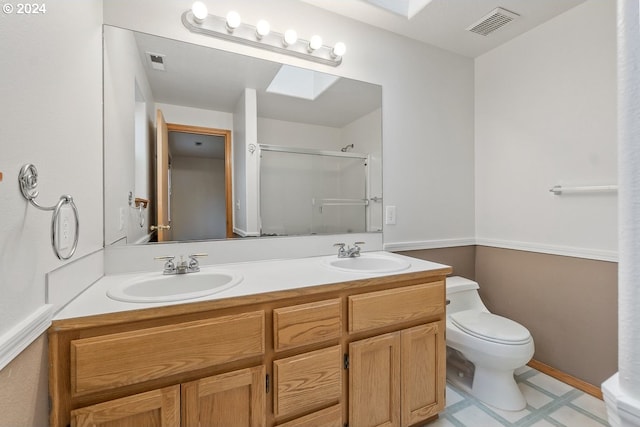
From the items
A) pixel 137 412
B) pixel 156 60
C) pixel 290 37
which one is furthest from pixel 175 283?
pixel 290 37

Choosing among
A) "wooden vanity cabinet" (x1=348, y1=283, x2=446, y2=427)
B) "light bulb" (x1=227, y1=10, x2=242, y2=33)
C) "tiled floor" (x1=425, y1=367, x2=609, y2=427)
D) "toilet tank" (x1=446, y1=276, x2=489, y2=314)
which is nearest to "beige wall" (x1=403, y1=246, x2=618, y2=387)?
"tiled floor" (x1=425, y1=367, x2=609, y2=427)

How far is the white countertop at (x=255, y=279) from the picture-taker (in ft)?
2.89

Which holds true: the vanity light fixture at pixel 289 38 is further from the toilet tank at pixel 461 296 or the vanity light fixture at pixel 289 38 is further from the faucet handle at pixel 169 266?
the toilet tank at pixel 461 296

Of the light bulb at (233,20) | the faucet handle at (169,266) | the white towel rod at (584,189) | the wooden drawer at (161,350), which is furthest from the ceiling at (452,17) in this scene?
the wooden drawer at (161,350)

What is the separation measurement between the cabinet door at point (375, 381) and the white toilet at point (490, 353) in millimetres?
601

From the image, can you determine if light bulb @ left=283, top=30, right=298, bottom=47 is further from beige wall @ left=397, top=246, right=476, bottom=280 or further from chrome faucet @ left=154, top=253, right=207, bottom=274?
beige wall @ left=397, top=246, right=476, bottom=280

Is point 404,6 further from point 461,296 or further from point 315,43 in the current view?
point 461,296

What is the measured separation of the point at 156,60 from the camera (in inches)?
57.1

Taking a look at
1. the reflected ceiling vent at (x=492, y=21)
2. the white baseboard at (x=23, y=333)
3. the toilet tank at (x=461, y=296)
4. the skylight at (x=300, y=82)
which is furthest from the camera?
the toilet tank at (x=461, y=296)

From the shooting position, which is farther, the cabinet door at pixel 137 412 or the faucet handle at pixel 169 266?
the faucet handle at pixel 169 266

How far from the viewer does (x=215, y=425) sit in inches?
37.9

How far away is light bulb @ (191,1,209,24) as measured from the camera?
4.60 feet

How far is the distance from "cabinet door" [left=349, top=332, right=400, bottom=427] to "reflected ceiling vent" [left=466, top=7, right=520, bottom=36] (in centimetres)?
205

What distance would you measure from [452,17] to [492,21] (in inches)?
11.3
